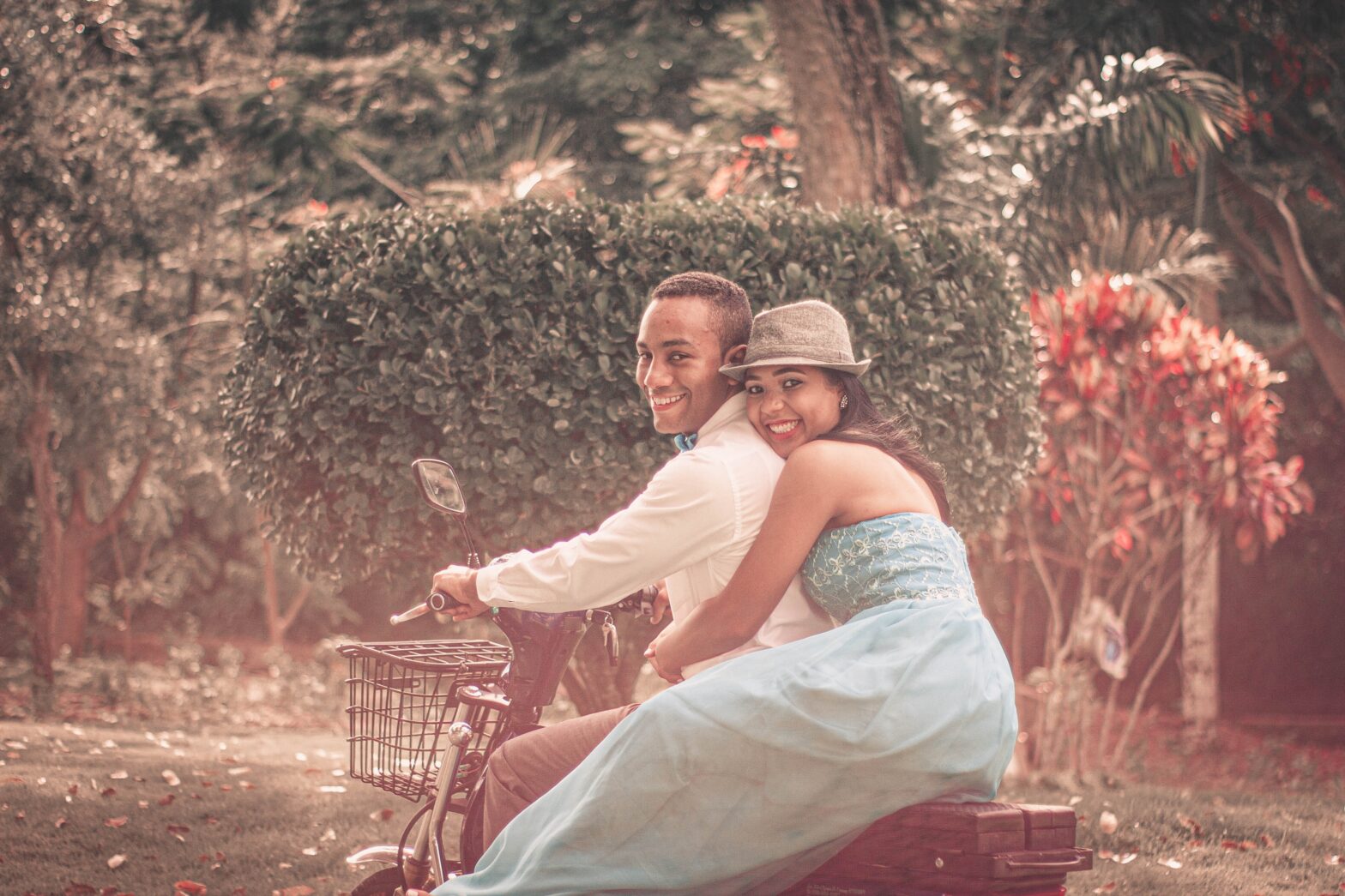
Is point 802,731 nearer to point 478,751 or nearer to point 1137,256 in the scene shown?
point 478,751

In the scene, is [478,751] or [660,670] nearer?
[660,670]

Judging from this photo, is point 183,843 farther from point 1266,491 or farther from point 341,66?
point 341,66

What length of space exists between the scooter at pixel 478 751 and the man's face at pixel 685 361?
49cm

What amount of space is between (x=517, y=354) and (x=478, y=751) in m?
2.16

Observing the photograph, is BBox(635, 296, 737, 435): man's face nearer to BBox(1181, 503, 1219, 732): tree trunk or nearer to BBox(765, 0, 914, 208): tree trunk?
BBox(765, 0, 914, 208): tree trunk

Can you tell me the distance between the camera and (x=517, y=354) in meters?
5.05

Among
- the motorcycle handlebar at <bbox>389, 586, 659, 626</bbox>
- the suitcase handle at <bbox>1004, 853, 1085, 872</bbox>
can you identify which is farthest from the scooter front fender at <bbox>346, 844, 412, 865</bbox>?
the suitcase handle at <bbox>1004, 853, 1085, 872</bbox>

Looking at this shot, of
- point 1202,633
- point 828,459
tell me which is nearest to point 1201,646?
point 1202,633

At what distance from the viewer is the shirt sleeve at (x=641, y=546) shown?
275cm

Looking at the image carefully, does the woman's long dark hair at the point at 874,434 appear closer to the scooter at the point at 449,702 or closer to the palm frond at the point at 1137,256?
the scooter at the point at 449,702

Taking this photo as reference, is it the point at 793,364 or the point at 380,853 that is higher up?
the point at 793,364

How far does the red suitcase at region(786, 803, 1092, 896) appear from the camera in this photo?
7.86ft

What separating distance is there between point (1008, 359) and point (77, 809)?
4737 mm

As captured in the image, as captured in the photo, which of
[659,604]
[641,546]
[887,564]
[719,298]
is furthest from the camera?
[659,604]
